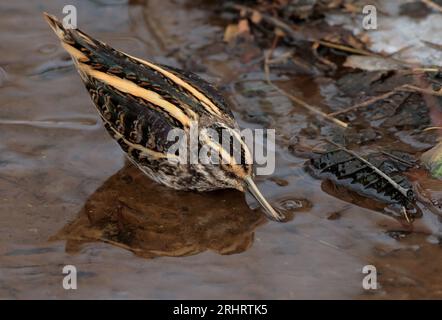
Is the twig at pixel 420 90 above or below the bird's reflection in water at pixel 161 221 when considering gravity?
above

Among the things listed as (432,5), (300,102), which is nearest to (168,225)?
(300,102)

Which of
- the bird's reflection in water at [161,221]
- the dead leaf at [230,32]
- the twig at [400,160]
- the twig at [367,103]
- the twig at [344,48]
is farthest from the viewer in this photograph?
the dead leaf at [230,32]

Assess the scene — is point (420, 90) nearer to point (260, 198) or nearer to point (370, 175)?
point (370, 175)

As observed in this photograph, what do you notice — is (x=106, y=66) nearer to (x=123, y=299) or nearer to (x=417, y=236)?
(x=123, y=299)

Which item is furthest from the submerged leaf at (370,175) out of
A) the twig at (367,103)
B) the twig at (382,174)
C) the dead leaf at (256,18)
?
the dead leaf at (256,18)

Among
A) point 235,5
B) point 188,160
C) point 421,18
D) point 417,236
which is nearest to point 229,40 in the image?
point 235,5

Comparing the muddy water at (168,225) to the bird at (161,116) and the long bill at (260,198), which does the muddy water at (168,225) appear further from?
the bird at (161,116)

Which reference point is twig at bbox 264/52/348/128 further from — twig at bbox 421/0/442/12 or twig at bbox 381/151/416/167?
twig at bbox 421/0/442/12
